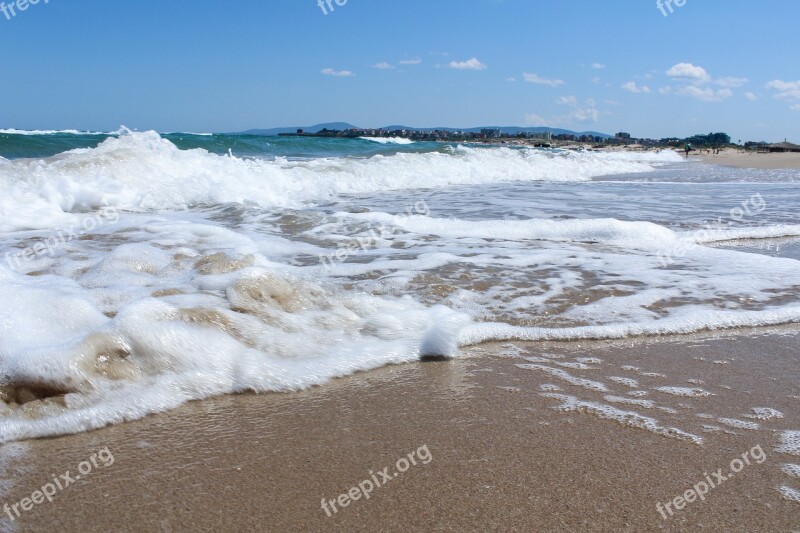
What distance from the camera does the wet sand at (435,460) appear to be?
179 cm

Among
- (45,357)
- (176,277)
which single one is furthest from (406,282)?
(45,357)

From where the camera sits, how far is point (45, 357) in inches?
99.9

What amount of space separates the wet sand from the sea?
0.25 m

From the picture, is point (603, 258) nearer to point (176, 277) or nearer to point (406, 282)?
point (406, 282)

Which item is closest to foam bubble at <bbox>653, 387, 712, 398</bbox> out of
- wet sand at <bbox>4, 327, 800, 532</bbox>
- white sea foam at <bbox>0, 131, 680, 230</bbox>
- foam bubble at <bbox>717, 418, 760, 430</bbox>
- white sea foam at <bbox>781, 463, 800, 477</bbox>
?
wet sand at <bbox>4, 327, 800, 532</bbox>

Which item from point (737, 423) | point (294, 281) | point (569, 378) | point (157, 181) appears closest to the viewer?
point (737, 423)

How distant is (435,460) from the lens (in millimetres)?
2098

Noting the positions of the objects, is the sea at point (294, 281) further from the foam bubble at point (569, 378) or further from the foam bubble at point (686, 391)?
the foam bubble at point (686, 391)

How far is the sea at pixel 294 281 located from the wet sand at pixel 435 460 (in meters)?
0.25

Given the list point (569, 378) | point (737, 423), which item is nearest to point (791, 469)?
point (737, 423)

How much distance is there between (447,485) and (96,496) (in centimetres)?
106

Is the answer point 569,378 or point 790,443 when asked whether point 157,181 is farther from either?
point 790,443

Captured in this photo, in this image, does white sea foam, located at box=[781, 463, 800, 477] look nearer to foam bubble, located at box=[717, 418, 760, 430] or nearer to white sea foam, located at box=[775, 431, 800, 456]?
white sea foam, located at box=[775, 431, 800, 456]

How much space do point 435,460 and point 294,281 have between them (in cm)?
188
